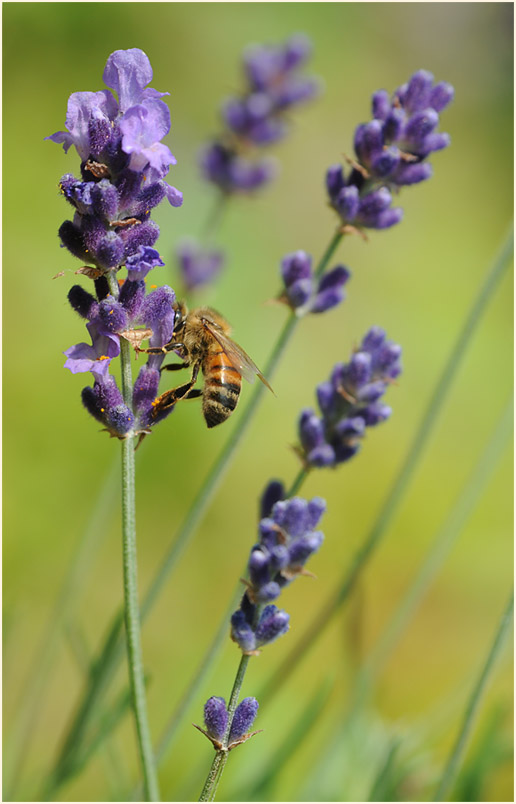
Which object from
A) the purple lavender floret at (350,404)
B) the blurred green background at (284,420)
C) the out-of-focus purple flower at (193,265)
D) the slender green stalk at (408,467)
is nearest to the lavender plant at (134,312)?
the purple lavender floret at (350,404)

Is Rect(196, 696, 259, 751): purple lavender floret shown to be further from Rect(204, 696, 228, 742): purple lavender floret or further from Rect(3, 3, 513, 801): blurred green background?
Rect(3, 3, 513, 801): blurred green background

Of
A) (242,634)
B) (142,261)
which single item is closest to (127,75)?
(142,261)

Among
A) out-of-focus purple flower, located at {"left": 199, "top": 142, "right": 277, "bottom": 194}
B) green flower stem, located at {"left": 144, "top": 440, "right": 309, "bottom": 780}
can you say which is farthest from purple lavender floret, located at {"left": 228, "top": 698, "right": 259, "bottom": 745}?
out-of-focus purple flower, located at {"left": 199, "top": 142, "right": 277, "bottom": 194}

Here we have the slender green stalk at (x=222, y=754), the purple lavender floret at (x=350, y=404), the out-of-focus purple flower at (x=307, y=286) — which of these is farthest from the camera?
the out-of-focus purple flower at (x=307, y=286)

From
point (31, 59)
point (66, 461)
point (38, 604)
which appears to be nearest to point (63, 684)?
point (38, 604)

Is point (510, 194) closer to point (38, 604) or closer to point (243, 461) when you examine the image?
point (243, 461)

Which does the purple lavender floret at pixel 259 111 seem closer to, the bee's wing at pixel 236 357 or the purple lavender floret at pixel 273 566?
the bee's wing at pixel 236 357
